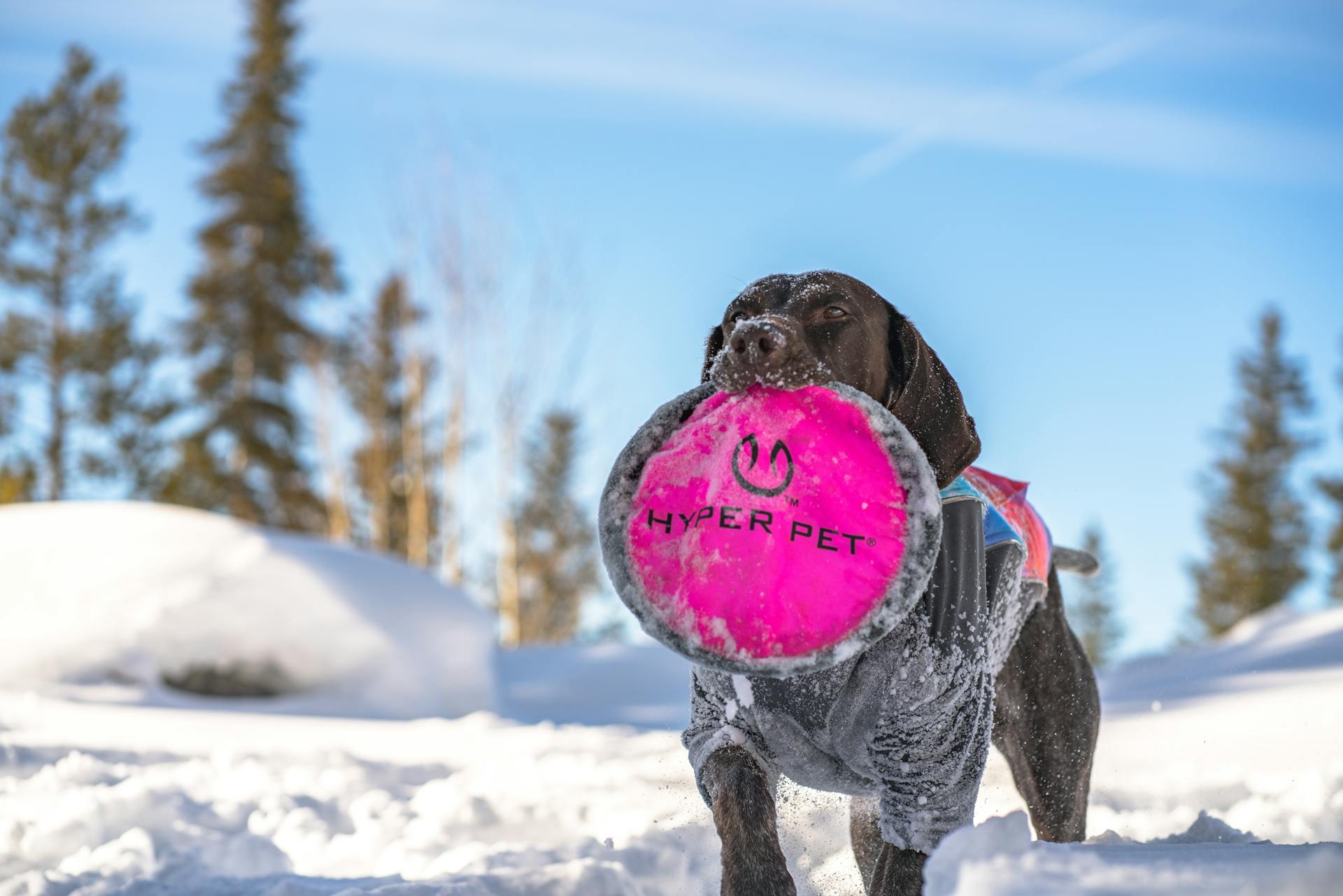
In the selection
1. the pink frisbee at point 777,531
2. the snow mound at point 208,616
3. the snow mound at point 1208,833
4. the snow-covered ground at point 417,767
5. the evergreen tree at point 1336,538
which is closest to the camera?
the pink frisbee at point 777,531

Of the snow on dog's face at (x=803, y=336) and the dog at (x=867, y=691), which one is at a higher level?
the snow on dog's face at (x=803, y=336)

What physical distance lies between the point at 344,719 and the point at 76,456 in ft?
51.9

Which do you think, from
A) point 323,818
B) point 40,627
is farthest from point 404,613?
point 323,818

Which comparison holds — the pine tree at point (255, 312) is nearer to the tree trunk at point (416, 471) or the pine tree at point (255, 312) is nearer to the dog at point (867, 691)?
the tree trunk at point (416, 471)

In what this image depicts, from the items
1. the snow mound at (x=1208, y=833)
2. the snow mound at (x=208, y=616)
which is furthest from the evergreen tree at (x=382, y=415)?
the snow mound at (x=1208, y=833)

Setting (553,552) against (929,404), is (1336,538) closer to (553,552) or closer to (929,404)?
(553,552)

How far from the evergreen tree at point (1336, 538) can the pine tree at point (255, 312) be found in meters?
24.0

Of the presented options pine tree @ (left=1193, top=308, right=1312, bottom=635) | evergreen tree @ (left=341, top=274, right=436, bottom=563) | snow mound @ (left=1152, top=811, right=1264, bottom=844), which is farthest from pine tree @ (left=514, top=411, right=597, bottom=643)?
snow mound @ (left=1152, top=811, right=1264, bottom=844)

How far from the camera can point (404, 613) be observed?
30.0ft

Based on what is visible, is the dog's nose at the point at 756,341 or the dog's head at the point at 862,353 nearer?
the dog's nose at the point at 756,341

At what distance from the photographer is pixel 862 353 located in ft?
Result: 8.72

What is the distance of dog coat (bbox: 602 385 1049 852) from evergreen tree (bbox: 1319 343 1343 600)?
3012cm

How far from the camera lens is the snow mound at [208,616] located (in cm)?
814

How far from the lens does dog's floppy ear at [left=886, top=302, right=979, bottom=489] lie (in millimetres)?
2600
